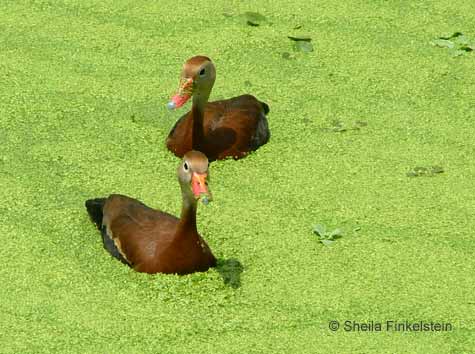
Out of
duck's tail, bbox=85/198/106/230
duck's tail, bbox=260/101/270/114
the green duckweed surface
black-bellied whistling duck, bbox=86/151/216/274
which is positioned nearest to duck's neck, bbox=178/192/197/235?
black-bellied whistling duck, bbox=86/151/216/274

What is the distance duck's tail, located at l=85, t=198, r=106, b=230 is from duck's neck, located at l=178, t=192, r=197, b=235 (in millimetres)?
478

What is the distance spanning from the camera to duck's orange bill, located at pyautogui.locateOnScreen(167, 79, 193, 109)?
6105mm

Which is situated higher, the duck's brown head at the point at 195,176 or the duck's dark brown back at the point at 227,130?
the duck's brown head at the point at 195,176

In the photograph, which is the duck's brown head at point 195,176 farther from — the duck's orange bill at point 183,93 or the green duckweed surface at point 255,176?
the duck's orange bill at point 183,93

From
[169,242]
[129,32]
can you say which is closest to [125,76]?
[129,32]

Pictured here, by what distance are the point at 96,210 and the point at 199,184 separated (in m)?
0.65

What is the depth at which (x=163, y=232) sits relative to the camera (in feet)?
17.4

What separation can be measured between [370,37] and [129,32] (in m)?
1.38

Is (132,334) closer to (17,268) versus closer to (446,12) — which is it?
(17,268)

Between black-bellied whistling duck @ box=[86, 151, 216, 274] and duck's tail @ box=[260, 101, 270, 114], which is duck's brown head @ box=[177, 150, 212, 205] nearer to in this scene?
black-bellied whistling duck @ box=[86, 151, 216, 274]

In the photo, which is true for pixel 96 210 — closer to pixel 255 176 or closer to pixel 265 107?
pixel 255 176

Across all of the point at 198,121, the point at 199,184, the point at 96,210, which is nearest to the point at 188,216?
the point at 199,184

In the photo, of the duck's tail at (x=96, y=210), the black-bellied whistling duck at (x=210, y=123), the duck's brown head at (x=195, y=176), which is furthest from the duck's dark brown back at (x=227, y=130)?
the duck's brown head at (x=195, y=176)

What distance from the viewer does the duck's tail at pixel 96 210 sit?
5.52 m
